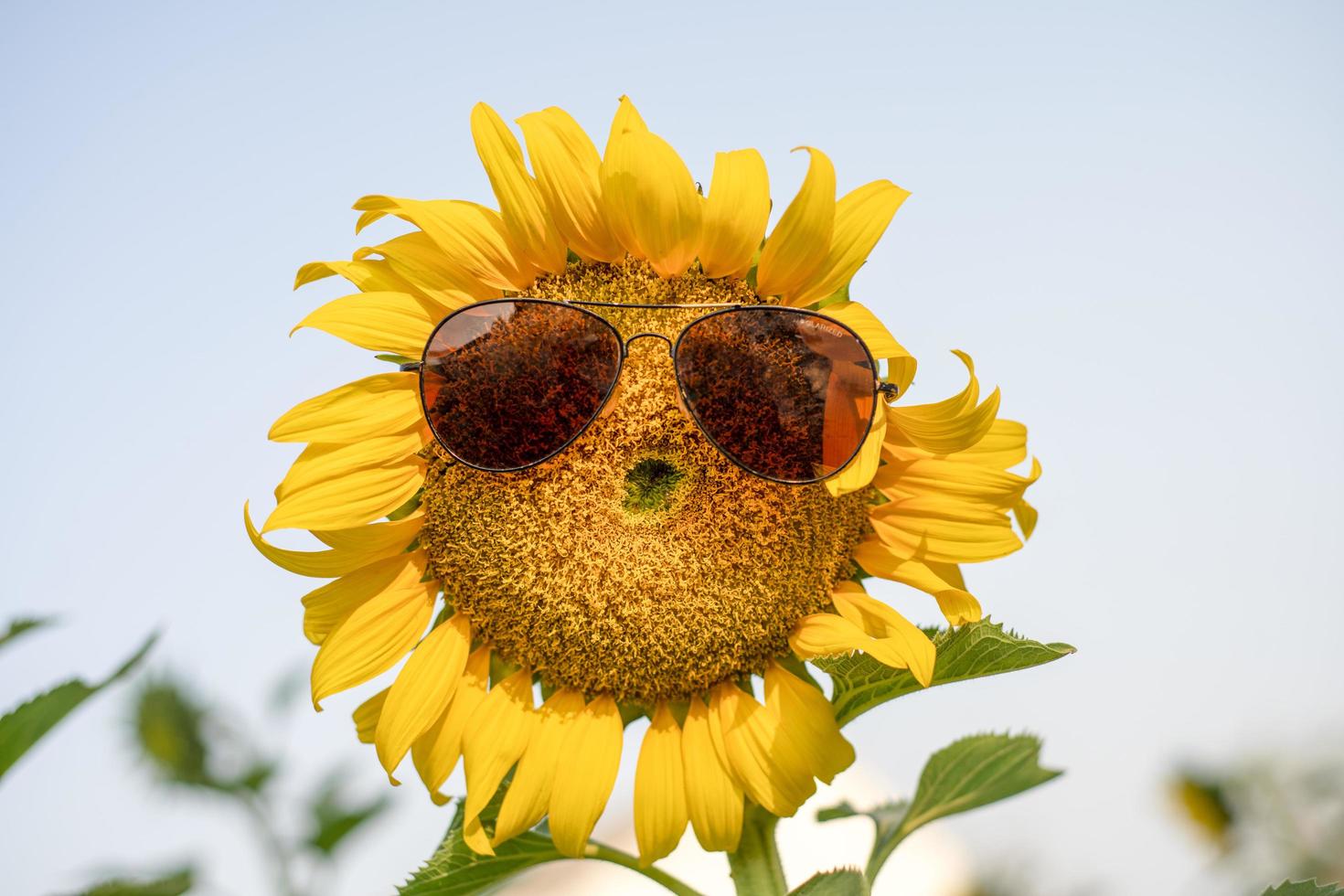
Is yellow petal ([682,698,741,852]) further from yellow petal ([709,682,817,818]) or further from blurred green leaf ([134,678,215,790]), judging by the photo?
blurred green leaf ([134,678,215,790])

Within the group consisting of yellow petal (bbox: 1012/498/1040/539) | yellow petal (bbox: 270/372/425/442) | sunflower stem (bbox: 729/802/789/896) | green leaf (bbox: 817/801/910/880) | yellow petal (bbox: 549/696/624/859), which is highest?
yellow petal (bbox: 270/372/425/442)

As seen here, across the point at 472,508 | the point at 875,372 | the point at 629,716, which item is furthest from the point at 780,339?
the point at 629,716

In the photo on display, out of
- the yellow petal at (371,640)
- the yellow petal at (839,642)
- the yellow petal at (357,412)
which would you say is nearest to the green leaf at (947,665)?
the yellow petal at (839,642)

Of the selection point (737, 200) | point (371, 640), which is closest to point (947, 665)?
point (737, 200)

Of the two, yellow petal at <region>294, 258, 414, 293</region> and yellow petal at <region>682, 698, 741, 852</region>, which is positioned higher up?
yellow petal at <region>294, 258, 414, 293</region>

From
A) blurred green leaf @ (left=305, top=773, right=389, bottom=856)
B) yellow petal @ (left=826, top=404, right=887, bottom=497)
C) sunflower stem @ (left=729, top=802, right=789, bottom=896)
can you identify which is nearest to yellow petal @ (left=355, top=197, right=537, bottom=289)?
yellow petal @ (left=826, top=404, right=887, bottom=497)
